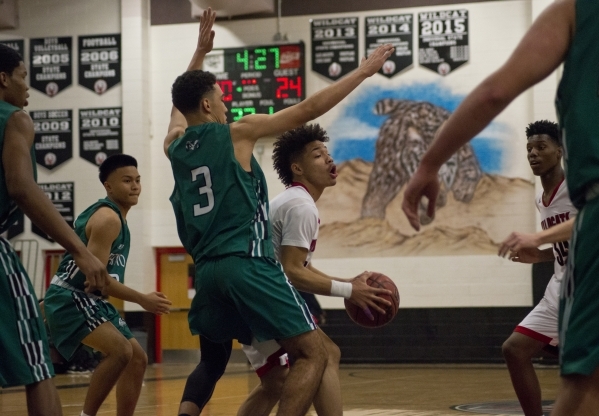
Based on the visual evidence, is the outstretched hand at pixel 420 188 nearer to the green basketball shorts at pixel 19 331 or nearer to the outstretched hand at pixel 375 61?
the green basketball shorts at pixel 19 331

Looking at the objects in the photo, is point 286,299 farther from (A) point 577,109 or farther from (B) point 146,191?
(B) point 146,191

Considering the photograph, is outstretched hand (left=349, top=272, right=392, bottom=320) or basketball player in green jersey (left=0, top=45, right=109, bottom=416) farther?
outstretched hand (left=349, top=272, right=392, bottom=320)

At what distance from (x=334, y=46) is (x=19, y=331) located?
1125 cm

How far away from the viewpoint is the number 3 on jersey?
14.0ft

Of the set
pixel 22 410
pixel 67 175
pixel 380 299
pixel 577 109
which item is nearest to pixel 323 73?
pixel 67 175

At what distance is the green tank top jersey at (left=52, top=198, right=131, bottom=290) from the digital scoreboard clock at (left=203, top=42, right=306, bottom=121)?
26.4 feet

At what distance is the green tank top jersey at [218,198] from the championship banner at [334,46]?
32.1ft

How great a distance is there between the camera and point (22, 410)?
791 centimetres

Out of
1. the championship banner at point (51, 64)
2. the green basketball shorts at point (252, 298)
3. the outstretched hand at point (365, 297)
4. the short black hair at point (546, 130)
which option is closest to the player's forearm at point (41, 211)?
the green basketball shorts at point (252, 298)

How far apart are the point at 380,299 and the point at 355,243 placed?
921 centimetres

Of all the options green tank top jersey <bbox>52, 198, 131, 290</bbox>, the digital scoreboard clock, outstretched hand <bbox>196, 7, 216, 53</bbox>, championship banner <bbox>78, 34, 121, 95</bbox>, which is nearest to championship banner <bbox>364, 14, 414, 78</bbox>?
the digital scoreboard clock

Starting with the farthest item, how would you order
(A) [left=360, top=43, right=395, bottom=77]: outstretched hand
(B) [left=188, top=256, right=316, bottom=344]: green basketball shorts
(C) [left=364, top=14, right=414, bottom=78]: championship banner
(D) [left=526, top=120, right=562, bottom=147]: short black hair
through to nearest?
(C) [left=364, top=14, right=414, bottom=78]: championship banner, (D) [left=526, top=120, right=562, bottom=147]: short black hair, (A) [left=360, top=43, right=395, bottom=77]: outstretched hand, (B) [left=188, top=256, right=316, bottom=344]: green basketball shorts

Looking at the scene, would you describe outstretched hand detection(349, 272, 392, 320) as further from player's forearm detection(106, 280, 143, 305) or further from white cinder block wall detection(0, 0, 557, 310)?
white cinder block wall detection(0, 0, 557, 310)

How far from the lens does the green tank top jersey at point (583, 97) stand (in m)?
2.18
